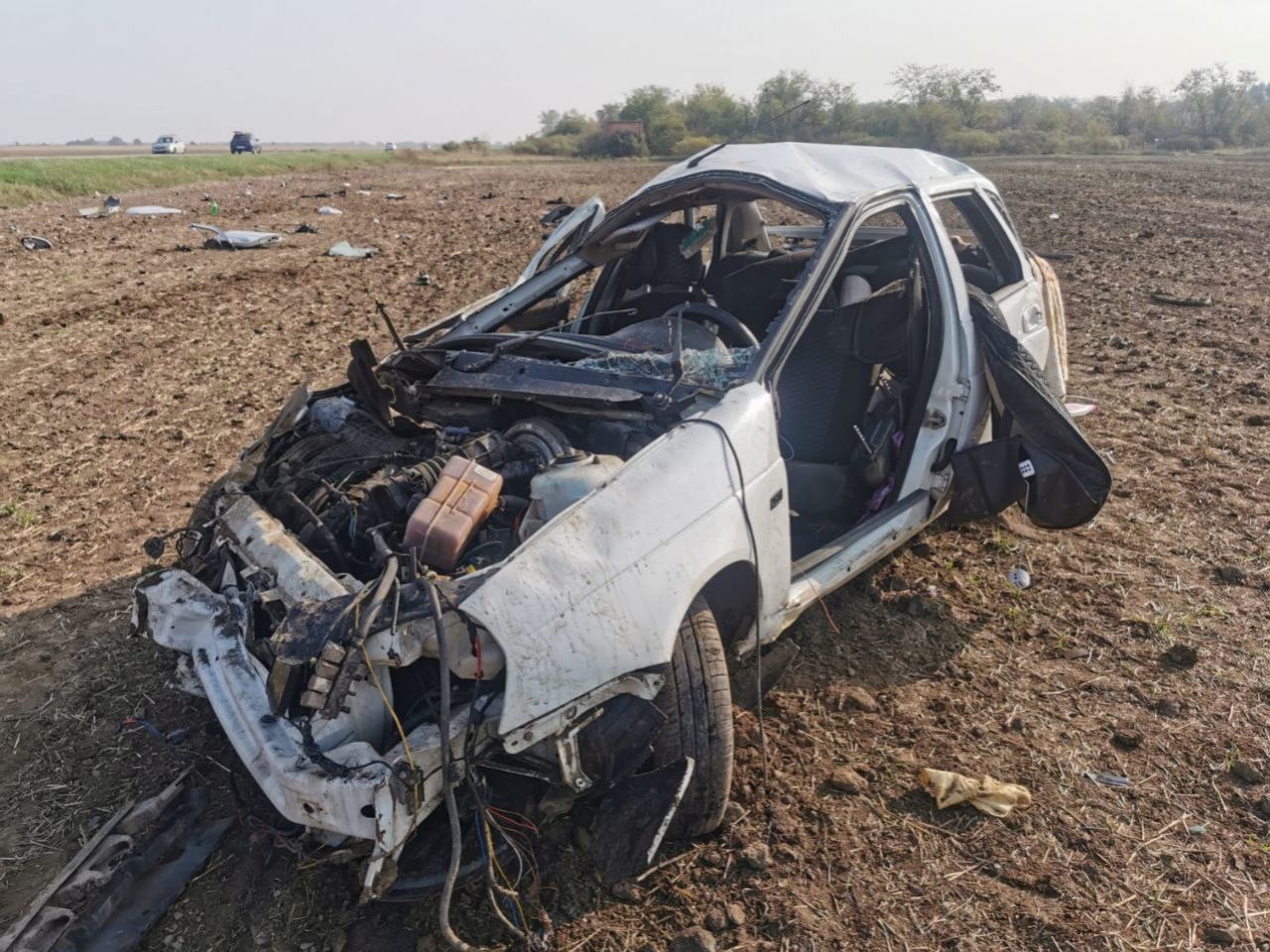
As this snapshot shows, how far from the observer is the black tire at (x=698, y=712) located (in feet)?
8.04

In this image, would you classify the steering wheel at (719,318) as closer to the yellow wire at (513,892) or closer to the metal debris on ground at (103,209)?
the yellow wire at (513,892)

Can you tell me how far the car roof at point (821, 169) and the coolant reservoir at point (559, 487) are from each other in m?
1.45

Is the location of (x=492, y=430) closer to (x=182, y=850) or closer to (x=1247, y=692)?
(x=182, y=850)

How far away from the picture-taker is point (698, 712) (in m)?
2.46

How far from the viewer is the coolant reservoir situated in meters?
2.55

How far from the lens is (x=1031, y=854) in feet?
8.32

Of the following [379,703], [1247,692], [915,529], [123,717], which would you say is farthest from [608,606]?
[1247,692]

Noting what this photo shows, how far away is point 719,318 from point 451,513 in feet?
4.97

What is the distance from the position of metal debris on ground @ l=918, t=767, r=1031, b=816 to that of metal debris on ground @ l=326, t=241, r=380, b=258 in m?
10.9

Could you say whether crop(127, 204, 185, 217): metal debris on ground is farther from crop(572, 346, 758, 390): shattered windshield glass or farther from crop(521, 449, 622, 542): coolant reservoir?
crop(521, 449, 622, 542): coolant reservoir

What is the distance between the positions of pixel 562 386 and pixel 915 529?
5.17 ft

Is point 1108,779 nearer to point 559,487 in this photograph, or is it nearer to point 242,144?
point 559,487

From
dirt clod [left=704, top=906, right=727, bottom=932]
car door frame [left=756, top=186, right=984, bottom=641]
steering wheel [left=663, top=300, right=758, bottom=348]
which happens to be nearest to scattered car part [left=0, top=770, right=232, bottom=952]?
dirt clod [left=704, top=906, right=727, bottom=932]

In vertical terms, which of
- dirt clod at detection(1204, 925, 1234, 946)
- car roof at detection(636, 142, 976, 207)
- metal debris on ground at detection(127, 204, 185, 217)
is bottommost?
dirt clod at detection(1204, 925, 1234, 946)
